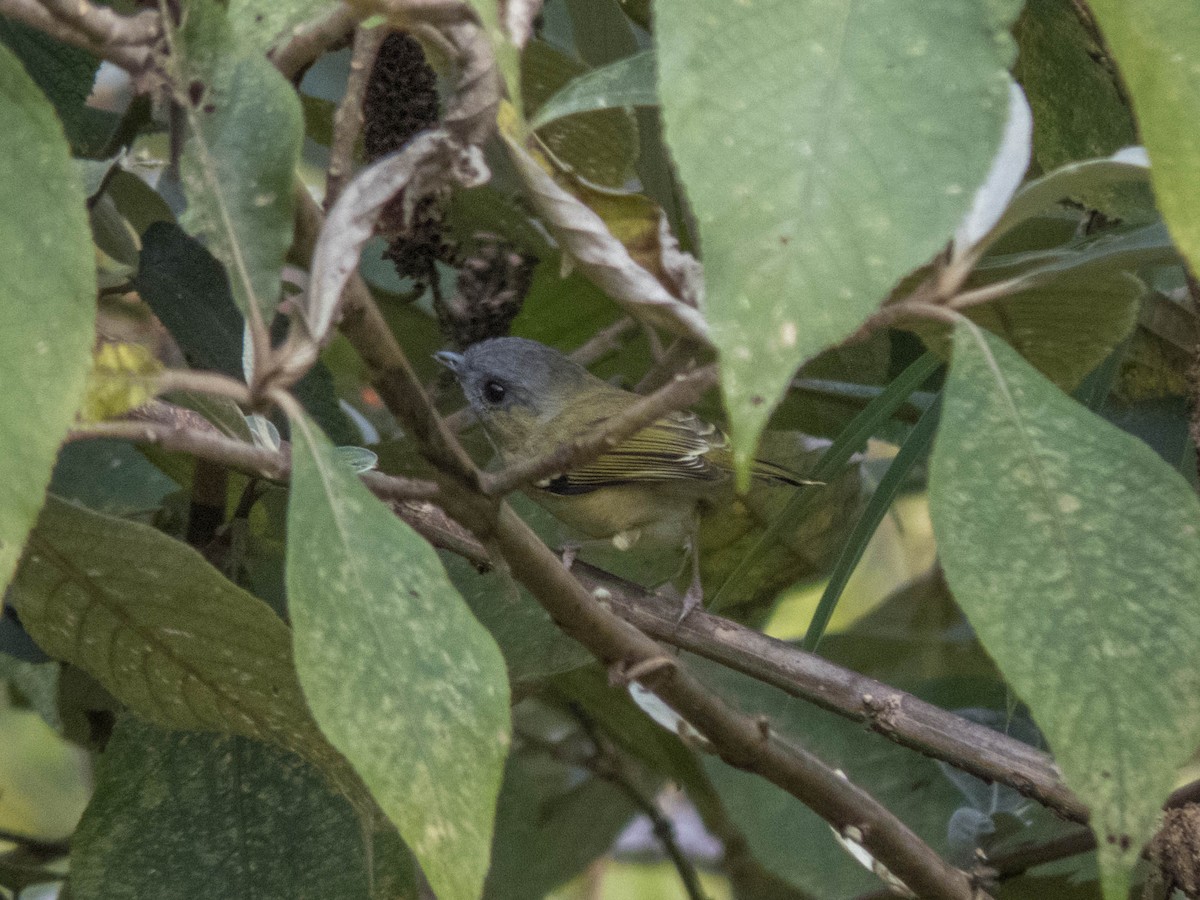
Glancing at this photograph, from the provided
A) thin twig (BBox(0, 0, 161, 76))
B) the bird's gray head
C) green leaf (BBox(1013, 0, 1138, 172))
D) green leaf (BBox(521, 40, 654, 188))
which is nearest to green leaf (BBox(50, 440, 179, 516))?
green leaf (BBox(521, 40, 654, 188))

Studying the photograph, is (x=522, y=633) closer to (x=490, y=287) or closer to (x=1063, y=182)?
(x=490, y=287)

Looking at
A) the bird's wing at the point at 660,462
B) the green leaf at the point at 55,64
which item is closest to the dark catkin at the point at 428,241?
the green leaf at the point at 55,64

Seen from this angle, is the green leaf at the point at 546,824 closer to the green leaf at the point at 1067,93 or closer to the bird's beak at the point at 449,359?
the bird's beak at the point at 449,359

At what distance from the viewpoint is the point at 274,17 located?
1.00 metres

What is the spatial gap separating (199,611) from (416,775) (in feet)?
1.49

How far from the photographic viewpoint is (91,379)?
0.79 meters

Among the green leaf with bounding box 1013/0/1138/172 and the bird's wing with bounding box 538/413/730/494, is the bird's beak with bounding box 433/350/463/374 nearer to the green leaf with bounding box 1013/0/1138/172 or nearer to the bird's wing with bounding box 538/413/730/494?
the bird's wing with bounding box 538/413/730/494

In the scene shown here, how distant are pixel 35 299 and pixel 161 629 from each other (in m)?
0.50

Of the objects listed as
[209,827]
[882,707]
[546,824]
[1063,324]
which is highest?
[1063,324]

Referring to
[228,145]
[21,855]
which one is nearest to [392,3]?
[228,145]

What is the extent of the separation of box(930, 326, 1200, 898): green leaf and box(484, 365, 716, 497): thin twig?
154 millimetres

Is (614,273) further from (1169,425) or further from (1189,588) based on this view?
(1169,425)

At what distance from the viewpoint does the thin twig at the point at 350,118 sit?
0.92 meters

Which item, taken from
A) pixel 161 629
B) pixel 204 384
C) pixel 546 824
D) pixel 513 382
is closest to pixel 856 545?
pixel 161 629
